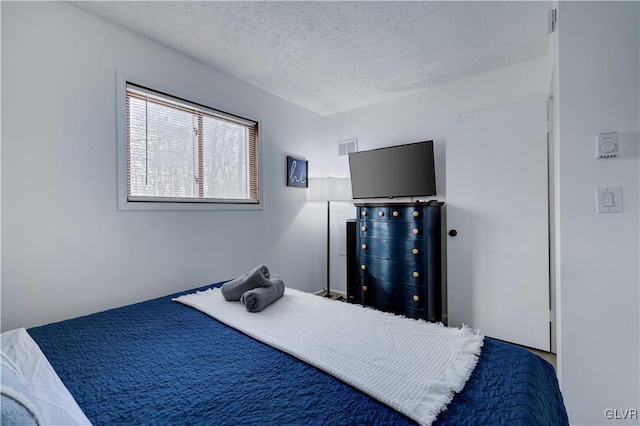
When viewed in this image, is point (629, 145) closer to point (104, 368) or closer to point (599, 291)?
point (599, 291)

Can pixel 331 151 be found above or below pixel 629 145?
above

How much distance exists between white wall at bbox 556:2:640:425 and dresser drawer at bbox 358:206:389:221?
148 centimetres

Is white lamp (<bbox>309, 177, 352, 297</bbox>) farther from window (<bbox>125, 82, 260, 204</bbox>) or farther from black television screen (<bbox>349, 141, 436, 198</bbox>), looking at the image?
window (<bbox>125, 82, 260, 204</bbox>)

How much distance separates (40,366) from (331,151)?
3.35 meters

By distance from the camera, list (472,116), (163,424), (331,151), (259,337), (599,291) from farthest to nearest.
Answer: (331,151) < (472,116) < (599,291) < (259,337) < (163,424)

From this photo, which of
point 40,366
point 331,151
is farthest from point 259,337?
point 331,151

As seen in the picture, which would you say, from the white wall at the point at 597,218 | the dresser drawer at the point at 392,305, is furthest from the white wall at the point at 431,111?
the white wall at the point at 597,218

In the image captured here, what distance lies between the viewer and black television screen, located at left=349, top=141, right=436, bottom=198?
3.00 m

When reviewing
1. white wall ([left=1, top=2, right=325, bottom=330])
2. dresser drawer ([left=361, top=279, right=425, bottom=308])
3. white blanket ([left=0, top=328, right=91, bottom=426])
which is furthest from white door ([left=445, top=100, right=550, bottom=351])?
white blanket ([left=0, top=328, right=91, bottom=426])

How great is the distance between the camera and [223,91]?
2746 mm

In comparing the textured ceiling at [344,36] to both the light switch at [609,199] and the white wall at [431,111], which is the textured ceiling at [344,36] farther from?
the light switch at [609,199]

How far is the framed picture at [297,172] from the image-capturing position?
3409mm

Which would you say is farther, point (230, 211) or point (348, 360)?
point (230, 211)

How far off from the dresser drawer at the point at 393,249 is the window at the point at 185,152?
124 centimetres
